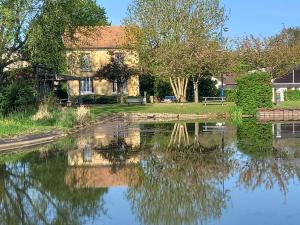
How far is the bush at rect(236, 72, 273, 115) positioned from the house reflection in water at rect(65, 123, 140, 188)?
17.7 metres

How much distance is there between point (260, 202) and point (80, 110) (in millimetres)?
22908

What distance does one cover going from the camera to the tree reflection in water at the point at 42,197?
939cm

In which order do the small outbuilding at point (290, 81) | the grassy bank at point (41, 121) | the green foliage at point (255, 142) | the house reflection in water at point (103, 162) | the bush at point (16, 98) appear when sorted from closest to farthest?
the house reflection in water at point (103, 162) < the green foliage at point (255, 142) < the grassy bank at point (41, 121) < the bush at point (16, 98) < the small outbuilding at point (290, 81)

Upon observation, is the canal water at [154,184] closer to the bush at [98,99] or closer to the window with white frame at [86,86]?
the bush at [98,99]

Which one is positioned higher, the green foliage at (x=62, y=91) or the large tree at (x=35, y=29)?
the large tree at (x=35, y=29)

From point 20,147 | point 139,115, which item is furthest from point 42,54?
point 139,115

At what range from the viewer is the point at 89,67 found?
65.1 metres

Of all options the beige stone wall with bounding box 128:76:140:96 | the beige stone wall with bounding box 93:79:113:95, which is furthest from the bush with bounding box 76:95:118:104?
the beige stone wall with bounding box 128:76:140:96

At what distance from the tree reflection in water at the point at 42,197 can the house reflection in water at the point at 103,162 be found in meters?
0.47

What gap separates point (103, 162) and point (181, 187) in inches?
193

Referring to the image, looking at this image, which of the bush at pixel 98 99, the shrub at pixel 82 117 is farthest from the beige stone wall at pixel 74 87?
the shrub at pixel 82 117

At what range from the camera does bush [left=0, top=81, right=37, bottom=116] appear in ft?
93.3

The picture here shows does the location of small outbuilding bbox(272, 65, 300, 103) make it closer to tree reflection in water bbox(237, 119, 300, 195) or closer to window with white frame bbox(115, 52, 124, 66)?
window with white frame bbox(115, 52, 124, 66)

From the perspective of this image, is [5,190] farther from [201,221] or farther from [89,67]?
[89,67]
